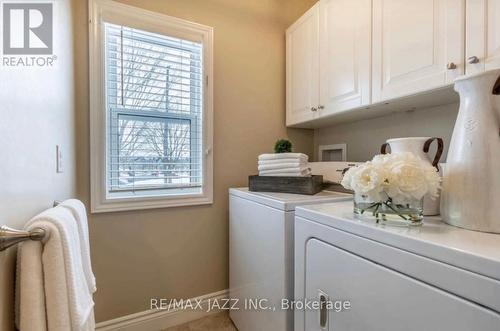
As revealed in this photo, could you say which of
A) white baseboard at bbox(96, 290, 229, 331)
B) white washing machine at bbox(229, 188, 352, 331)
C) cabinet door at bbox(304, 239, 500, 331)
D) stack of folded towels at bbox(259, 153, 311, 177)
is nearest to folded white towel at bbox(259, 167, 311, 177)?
stack of folded towels at bbox(259, 153, 311, 177)

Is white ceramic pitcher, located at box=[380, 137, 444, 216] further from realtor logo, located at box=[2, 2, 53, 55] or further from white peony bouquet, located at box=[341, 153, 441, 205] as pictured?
realtor logo, located at box=[2, 2, 53, 55]

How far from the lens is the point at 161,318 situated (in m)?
1.64

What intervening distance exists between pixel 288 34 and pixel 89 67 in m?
1.48

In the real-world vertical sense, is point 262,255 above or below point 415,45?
below

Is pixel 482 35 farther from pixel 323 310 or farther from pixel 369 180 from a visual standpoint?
pixel 323 310

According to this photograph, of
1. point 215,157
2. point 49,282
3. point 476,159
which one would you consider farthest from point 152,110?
point 476,159

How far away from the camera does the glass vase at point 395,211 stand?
29.7 inches

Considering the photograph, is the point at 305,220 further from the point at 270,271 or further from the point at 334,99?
the point at 334,99

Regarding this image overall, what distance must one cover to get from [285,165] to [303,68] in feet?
2.66

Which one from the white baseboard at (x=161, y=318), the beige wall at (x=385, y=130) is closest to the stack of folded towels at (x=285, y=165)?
the beige wall at (x=385, y=130)

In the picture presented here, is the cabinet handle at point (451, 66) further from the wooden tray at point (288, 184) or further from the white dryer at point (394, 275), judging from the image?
the wooden tray at point (288, 184)

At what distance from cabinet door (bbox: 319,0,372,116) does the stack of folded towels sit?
40 centimetres

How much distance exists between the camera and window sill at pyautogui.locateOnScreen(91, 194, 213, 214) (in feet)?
4.83

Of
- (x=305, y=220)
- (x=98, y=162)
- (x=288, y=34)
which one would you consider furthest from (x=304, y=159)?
(x=98, y=162)
